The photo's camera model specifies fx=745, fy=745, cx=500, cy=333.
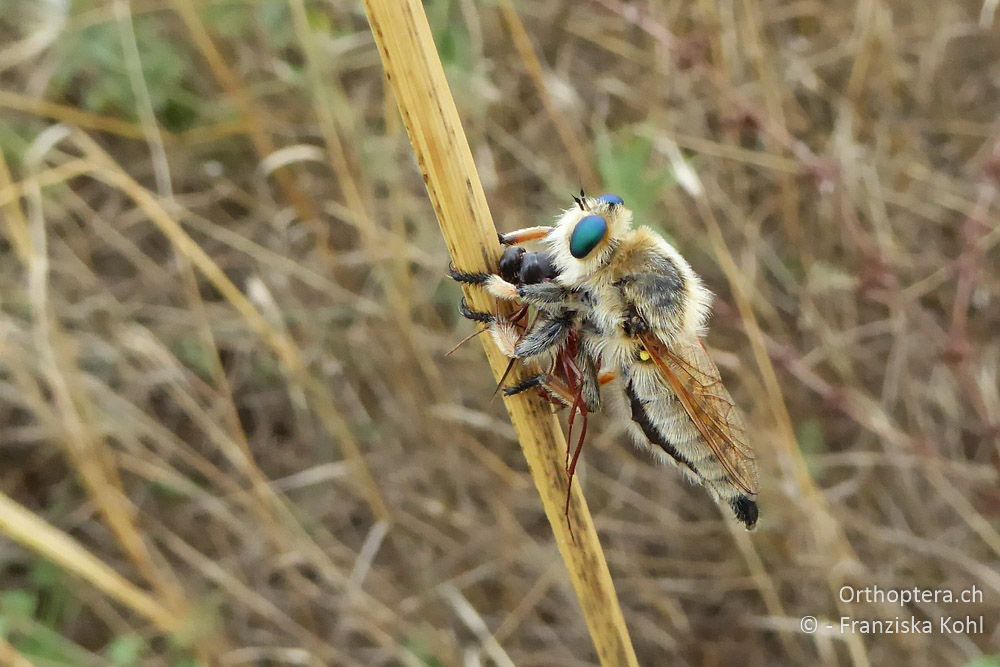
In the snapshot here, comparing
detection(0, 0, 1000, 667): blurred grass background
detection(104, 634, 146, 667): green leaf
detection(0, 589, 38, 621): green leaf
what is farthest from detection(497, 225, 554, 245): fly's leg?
detection(0, 589, 38, 621): green leaf

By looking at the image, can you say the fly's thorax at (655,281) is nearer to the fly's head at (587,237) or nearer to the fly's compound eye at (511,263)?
the fly's head at (587,237)

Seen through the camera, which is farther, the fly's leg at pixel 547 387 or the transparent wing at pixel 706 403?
the transparent wing at pixel 706 403

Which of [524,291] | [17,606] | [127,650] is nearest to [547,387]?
[524,291]

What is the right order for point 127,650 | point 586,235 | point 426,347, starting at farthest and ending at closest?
point 426,347 < point 127,650 < point 586,235

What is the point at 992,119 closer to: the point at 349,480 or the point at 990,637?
the point at 990,637

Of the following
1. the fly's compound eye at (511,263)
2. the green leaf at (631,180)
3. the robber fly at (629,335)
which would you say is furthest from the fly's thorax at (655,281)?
the green leaf at (631,180)

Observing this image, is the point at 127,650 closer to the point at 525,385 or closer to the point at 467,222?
the point at 525,385
